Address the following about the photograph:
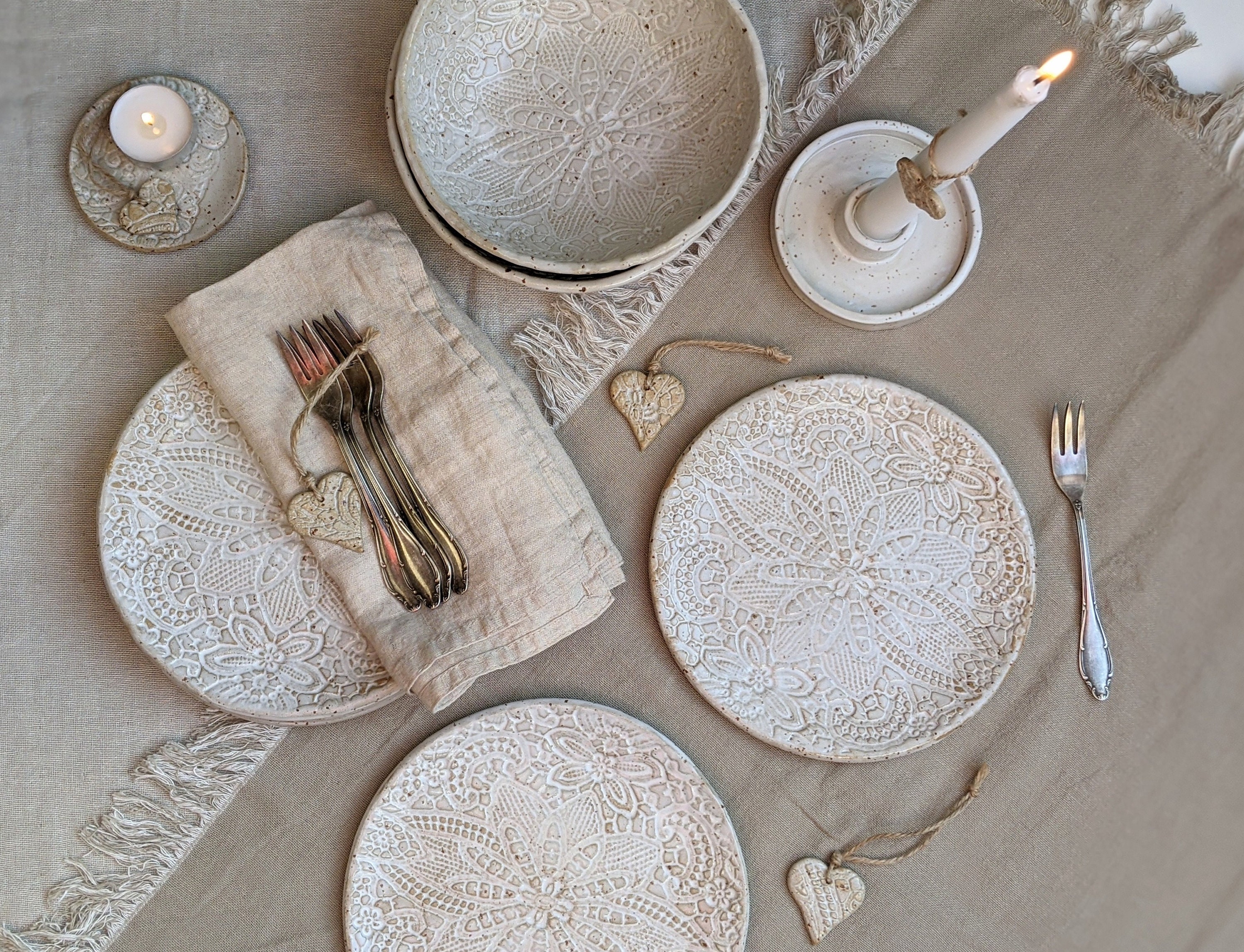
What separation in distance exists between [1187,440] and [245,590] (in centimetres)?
83

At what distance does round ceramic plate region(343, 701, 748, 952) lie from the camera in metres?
0.74

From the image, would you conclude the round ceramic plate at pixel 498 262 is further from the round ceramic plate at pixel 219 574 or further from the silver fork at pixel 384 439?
the round ceramic plate at pixel 219 574

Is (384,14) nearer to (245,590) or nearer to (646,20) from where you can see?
(646,20)

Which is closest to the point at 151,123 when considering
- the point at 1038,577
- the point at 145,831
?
the point at 145,831

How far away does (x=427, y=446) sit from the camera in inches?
28.4

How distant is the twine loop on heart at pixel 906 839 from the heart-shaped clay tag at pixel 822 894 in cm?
1

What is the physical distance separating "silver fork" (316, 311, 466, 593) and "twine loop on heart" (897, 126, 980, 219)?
44 centimetres

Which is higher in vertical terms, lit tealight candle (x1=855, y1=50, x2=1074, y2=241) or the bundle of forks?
lit tealight candle (x1=855, y1=50, x2=1074, y2=241)

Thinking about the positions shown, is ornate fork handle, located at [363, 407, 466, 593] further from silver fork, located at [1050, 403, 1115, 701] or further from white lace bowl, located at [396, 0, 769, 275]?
silver fork, located at [1050, 403, 1115, 701]

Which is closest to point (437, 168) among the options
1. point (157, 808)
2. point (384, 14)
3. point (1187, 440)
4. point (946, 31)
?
point (384, 14)

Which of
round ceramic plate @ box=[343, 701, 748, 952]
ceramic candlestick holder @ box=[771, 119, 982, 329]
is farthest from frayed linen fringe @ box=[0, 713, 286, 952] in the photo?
ceramic candlestick holder @ box=[771, 119, 982, 329]

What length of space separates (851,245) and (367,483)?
1.49 ft

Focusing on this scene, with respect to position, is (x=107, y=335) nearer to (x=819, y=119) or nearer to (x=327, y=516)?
(x=327, y=516)

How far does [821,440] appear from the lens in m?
0.77
